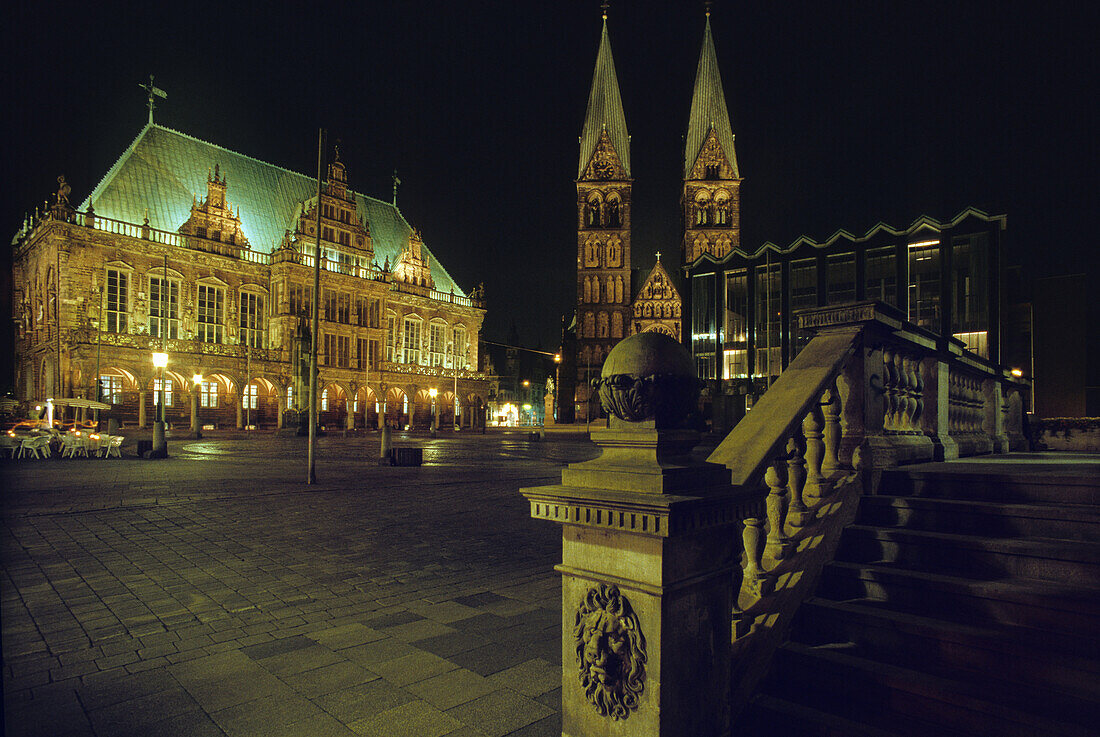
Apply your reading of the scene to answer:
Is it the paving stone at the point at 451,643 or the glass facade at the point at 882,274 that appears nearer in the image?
the paving stone at the point at 451,643

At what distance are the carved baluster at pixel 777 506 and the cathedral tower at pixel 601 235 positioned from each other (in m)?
65.5

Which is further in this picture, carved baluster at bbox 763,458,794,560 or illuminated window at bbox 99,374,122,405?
illuminated window at bbox 99,374,122,405

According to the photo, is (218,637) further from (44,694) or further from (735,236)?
(735,236)

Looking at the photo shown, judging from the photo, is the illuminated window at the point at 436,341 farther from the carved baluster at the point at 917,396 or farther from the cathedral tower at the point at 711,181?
the carved baluster at the point at 917,396

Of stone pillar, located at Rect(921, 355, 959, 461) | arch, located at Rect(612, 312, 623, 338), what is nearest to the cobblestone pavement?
stone pillar, located at Rect(921, 355, 959, 461)

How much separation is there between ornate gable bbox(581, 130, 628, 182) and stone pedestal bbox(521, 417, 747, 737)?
73120 millimetres

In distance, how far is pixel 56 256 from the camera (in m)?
37.9

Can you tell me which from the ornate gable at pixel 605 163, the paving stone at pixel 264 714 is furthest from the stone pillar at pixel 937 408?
the ornate gable at pixel 605 163

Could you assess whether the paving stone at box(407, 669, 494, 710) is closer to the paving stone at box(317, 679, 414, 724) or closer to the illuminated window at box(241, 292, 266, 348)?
the paving stone at box(317, 679, 414, 724)

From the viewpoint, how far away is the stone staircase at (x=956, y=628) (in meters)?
2.67

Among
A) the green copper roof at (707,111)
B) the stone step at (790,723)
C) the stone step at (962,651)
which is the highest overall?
the green copper roof at (707,111)

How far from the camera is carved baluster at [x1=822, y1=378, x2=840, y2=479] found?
160 inches

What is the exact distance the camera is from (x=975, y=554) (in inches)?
135

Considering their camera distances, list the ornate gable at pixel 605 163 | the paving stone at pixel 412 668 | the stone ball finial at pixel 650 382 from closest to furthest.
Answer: the stone ball finial at pixel 650 382 → the paving stone at pixel 412 668 → the ornate gable at pixel 605 163
